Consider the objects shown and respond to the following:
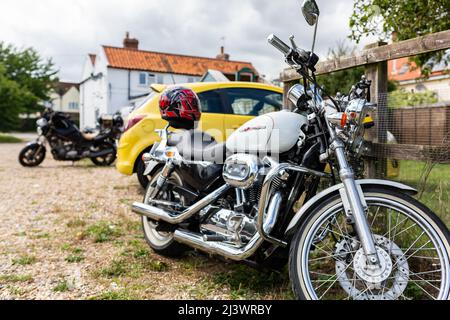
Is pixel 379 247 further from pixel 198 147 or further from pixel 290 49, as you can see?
pixel 198 147

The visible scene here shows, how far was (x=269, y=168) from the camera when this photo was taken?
275cm

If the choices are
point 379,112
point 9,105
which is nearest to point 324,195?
point 379,112

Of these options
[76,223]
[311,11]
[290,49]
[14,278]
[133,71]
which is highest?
[133,71]

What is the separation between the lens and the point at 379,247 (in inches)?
88.0

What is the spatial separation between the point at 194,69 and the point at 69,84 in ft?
149

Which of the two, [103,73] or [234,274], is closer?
[234,274]

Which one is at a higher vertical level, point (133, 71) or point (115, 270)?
point (133, 71)

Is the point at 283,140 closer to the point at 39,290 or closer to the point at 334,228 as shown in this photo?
the point at 334,228

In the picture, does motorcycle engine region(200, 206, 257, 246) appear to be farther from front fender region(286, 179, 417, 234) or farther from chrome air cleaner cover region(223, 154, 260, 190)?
front fender region(286, 179, 417, 234)

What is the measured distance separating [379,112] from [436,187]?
2.25ft

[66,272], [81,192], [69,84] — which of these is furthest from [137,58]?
[69,84]

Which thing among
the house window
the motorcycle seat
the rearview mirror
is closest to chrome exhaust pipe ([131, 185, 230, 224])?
the motorcycle seat

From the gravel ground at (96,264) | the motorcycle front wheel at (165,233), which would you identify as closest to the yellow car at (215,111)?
the gravel ground at (96,264)

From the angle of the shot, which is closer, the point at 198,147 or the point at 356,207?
the point at 356,207
